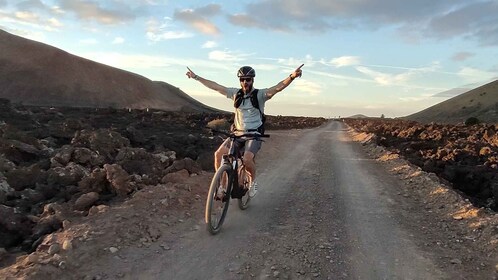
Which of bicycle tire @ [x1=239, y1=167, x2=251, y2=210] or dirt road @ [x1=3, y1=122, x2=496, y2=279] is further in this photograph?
bicycle tire @ [x1=239, y1=167, x2=251, y2=210]

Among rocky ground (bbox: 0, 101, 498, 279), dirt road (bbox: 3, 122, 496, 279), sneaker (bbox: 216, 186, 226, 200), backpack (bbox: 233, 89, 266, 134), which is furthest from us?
backpack (bbox: 233, 89, 266, 134)

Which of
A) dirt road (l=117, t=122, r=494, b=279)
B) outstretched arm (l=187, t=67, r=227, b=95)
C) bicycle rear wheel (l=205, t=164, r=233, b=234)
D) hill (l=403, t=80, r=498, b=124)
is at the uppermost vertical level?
hill (l=403, t=80, r=498, b=124)

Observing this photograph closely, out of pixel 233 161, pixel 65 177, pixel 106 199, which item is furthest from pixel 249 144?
pixel 65 177

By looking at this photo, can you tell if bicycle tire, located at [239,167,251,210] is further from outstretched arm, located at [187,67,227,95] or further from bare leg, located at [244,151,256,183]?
outstretched arm, located at [187,67,227,95]

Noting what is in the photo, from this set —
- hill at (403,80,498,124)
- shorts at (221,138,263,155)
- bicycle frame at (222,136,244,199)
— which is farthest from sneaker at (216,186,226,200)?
hill at (403,80,498,124)

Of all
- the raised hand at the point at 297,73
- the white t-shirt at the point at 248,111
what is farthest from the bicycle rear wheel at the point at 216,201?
the raised hand at the point at 297,73

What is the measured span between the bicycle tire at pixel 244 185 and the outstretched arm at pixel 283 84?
1.42m

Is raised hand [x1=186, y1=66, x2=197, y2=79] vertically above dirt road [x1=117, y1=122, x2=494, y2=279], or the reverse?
raised hand [x1=186, y1=66, x2=197, y2=79]

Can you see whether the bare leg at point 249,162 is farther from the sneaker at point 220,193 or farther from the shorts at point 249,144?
the sneaker at point 220,193

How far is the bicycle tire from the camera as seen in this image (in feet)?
26.7

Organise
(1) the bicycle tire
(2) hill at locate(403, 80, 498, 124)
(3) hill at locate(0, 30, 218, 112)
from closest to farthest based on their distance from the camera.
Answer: (1) the bicycle tire → (2) hill at locate(403, 80, 498, 124) → (3) hill at locate(0, 30, 218, 112)

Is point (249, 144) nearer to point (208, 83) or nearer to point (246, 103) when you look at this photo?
point (246, 103)

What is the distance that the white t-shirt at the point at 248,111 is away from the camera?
308 inches

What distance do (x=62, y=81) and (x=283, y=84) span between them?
430 ft
